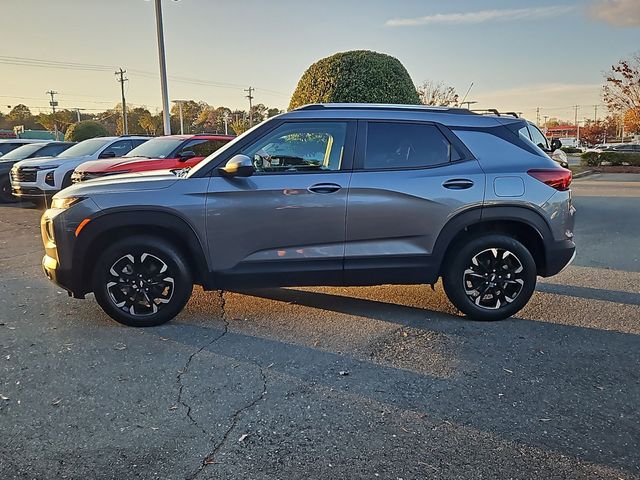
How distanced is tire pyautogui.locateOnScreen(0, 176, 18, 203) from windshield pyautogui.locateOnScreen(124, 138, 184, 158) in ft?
17.6

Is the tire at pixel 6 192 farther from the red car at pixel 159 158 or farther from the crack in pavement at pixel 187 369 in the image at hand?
the crack in pavement at pixel 187 369

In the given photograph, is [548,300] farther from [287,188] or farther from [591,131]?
[591,131]

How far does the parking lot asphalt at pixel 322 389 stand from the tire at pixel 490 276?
170mm

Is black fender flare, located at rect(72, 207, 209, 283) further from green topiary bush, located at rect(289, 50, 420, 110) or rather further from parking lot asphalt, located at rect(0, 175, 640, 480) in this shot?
green topiary bush, located at rect(289, 50, 420, 110)

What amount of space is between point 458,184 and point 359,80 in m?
6.44

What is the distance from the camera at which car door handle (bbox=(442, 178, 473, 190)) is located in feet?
14.6

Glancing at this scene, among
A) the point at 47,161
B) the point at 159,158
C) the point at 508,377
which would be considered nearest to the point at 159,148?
the point at 159,158

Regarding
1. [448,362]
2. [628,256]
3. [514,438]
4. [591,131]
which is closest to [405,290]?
[448,362]

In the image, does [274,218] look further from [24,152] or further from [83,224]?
[24,152]

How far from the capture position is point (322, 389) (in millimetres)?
3426

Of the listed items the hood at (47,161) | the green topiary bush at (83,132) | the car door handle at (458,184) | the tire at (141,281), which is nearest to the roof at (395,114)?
the car door handle at (458,184)

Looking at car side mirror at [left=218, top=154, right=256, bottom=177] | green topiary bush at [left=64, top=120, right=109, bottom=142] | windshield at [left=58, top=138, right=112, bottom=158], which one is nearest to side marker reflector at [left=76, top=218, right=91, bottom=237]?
car side mirror at [left=218, top=154, right=256, bottom=177]

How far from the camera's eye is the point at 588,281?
611 centimetres

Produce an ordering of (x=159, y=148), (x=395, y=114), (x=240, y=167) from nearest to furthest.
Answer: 1. (x=240, y=167)
2. (x=395, y=114)
3. (x=159, y=148)
